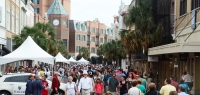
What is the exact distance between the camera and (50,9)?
104875mm

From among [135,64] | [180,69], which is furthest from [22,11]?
[180,69]

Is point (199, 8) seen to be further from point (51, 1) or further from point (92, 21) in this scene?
point (92, 21)

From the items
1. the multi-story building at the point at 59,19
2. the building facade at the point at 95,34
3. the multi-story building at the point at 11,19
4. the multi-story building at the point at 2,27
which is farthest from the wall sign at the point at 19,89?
the building facade at the point at 95,34

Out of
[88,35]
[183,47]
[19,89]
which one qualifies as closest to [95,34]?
[88,35]

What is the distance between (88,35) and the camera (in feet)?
408

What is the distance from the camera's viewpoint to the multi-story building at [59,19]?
105 metres

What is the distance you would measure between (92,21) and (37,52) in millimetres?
105621

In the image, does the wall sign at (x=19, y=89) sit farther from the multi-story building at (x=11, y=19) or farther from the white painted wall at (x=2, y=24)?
the multi-story building at (x=11, y=19)

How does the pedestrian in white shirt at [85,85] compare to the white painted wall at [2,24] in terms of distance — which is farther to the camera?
the white painted wall at [2,24]

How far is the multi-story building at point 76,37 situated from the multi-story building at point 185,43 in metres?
78.0

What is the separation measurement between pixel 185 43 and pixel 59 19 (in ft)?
277

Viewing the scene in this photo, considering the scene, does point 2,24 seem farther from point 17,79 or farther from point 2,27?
point 17,79

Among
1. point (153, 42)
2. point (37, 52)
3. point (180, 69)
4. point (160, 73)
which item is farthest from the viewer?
point (160, 73)

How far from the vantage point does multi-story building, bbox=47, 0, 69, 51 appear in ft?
343
